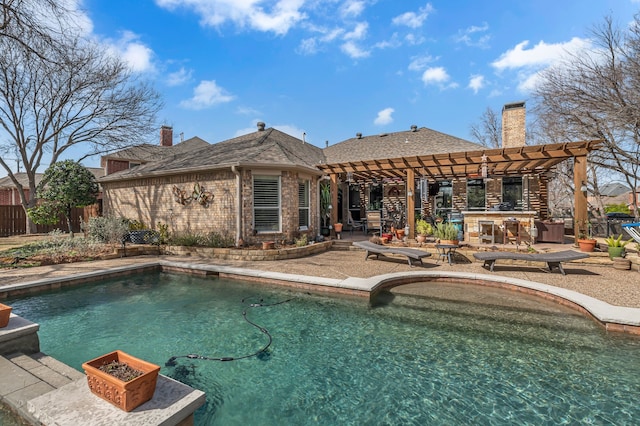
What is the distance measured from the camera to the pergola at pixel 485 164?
9.68m

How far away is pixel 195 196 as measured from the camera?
1202cm

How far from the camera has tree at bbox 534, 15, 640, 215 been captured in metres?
12.4

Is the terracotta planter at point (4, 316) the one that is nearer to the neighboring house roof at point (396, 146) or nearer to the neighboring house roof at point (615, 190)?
the neighboring house roof at point (396, 146)

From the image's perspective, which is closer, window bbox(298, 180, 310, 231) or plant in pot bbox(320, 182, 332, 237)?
window bbox(298, 180, 310, 231)

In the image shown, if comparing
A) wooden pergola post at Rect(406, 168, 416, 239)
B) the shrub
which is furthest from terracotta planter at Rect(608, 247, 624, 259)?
the shrub

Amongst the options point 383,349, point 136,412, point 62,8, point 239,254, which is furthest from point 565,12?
point 62,8

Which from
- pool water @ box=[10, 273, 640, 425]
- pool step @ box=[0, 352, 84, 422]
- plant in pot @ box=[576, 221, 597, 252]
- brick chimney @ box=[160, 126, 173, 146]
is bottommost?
pool water @ box=[10, 273, 640, 425]

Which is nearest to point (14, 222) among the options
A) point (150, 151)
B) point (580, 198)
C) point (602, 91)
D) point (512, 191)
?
point (150, 151)

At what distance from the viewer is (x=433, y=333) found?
497 cm

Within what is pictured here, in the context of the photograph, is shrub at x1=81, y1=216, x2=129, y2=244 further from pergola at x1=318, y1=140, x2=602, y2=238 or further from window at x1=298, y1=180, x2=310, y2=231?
pergola at x1=318, y1=140, x2=602, y2=238

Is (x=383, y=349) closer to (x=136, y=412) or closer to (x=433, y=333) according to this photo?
(x=433, y=333)

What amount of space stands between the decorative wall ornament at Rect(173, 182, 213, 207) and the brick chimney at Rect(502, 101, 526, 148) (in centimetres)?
1322

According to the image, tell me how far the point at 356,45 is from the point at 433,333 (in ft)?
37.7

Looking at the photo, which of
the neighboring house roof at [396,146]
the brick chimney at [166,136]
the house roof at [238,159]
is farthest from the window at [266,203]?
the brick chimney at [166,136]
